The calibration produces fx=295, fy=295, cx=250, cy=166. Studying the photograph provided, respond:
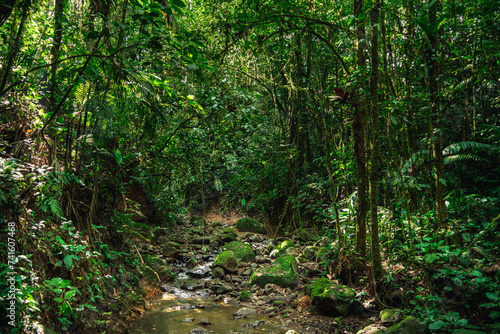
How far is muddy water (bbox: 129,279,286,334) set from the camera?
3818 mm

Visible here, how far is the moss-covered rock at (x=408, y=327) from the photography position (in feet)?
9.24

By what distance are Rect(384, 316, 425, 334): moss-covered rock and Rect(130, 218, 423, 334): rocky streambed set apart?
4 centimetres

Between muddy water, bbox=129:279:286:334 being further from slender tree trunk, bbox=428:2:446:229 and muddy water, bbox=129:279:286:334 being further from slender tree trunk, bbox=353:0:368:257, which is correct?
slender tree trunk, bbox=428:2:446:229

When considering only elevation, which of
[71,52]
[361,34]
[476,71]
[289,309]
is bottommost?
[289,309]

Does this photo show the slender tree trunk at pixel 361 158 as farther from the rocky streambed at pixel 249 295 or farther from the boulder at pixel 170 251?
the boulder at pixel 170 251

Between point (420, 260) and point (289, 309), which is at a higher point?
point (420, 260)

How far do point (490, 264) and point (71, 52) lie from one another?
4.84 meters

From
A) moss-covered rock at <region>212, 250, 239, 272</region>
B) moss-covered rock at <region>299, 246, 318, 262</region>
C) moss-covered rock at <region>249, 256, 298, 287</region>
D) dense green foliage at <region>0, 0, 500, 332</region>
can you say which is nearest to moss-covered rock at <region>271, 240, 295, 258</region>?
moss-covered rock at <region>299, 246, 318, 262</region>

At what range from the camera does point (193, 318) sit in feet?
13.9

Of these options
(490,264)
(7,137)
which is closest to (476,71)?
(490,264)

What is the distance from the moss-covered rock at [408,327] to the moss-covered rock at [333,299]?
698mm

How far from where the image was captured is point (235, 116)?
4.26 meters

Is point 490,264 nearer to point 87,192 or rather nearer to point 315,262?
point 315,262

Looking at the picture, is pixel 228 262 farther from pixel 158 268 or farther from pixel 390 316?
pixel 390 316
